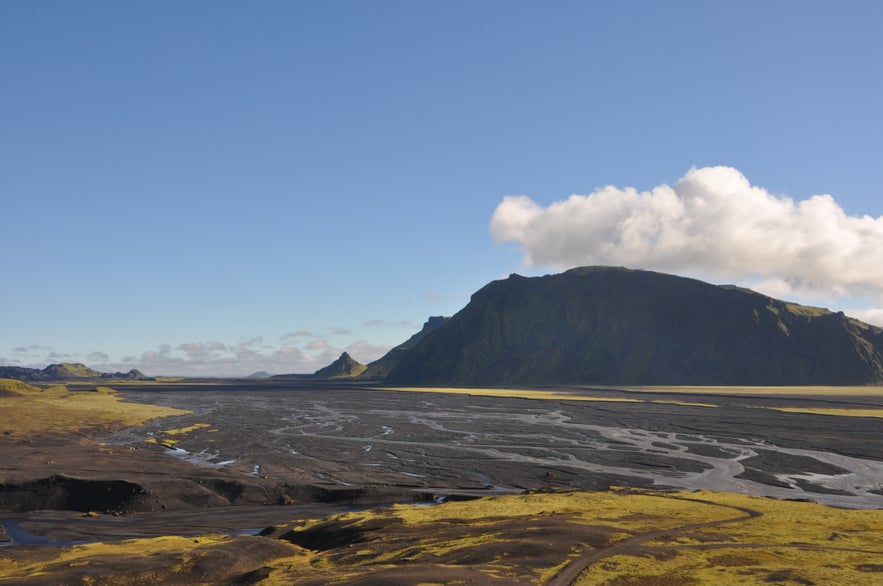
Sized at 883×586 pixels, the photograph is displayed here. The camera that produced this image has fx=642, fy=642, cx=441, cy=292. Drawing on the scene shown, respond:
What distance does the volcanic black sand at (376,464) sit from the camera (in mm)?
44219

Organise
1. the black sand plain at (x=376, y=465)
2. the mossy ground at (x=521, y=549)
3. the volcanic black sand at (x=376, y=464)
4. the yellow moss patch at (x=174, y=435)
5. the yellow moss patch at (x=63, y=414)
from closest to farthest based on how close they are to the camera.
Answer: the mossy ground at (x=521, y=549) → the black sand plain at (x=376, y=465) → the volcanic black sand at (x=376, y=464) → the yellow moss patch at (x=174, y=435) → the yellow moss patch at (x=63, y=414)

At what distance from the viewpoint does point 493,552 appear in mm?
28859

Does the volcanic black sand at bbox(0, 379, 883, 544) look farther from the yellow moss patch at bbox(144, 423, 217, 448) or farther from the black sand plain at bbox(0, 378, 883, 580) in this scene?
the yellow moss patch at bbox(144, 423, 217, 448)

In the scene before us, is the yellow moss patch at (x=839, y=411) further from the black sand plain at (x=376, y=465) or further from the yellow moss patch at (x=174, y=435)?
the yellow moss patch at (x=174, y=435)

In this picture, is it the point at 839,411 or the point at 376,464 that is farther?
the point at 839,411

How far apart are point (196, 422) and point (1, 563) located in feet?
249

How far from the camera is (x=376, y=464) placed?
207 feet

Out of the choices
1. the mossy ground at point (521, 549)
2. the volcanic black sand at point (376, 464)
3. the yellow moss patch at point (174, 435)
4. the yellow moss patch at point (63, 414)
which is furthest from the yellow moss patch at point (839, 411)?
the yellow moss patch at point (63, 414)

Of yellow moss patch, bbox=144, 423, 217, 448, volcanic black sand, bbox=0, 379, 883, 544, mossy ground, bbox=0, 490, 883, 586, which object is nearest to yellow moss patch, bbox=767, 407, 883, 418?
volcanic black sand, bbox=0, 379, 883, 544

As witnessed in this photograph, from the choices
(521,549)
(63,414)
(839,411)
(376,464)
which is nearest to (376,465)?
(376,464)

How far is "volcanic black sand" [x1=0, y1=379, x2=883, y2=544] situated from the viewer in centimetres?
4422

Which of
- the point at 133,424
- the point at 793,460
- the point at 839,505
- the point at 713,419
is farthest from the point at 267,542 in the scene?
the point at 713,419

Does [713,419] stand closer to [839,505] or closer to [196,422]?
[839,505]

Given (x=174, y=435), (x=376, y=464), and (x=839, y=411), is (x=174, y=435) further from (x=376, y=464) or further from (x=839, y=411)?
(x=839, y=411)
